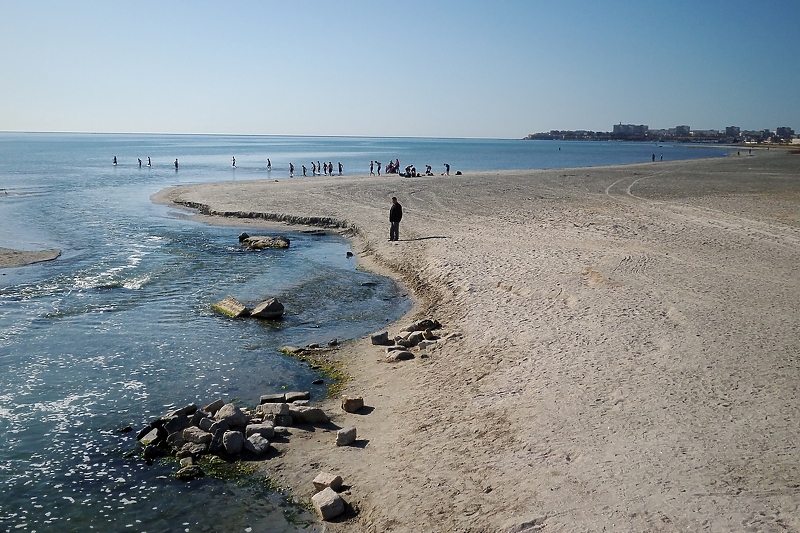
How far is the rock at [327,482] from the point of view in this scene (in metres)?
8.38

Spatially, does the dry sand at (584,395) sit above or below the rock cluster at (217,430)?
above

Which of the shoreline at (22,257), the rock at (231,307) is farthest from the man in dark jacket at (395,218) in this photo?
the shoreline at (22,257)

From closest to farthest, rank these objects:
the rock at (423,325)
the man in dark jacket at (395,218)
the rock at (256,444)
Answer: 1. the rock at (256,444)
2. the rock at (423,325)
3. the man in dark jacket at (395,218)

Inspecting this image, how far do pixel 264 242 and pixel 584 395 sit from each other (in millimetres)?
19513

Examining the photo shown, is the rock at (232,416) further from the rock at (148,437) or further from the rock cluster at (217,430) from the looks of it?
the rock at (148,437)

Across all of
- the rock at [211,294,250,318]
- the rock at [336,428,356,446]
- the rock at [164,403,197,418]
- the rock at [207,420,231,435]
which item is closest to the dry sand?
the rock at [336,428,356,446]

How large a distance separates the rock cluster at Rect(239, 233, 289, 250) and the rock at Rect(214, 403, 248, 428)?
665 inches

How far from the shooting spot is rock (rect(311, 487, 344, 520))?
7867mm

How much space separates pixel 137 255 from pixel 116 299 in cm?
717

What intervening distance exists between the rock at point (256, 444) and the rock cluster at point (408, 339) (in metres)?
4.19

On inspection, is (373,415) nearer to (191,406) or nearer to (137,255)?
(191,406)

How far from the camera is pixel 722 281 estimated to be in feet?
53.8

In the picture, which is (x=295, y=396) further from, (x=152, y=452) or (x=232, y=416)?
(x=152, y=452)

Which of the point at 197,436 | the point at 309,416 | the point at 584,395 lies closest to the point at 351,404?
the point at 309,416
